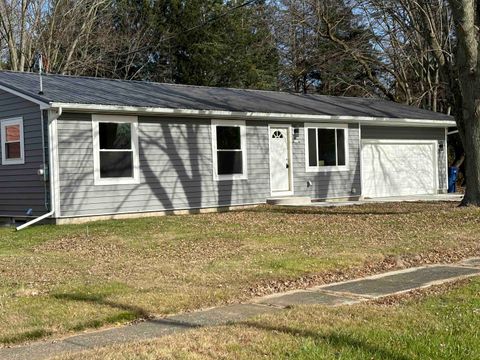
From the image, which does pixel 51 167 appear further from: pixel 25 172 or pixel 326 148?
pixel 326 148

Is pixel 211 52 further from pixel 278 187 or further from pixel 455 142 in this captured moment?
pixel 278 187

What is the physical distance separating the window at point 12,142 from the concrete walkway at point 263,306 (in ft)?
34.3

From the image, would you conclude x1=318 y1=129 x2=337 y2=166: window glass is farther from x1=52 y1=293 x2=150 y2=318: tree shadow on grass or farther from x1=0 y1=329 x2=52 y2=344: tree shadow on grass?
x1=0 y1=329 x2=52 y2=344: tree shadow on grass

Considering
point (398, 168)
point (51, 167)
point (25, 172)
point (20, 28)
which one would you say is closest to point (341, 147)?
point (398, 168)

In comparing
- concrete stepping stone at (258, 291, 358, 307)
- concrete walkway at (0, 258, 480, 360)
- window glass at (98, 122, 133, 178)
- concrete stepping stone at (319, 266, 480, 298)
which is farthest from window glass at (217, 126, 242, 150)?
concrete stepping stone at (258, 291, 358, 307)

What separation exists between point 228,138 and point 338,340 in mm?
13588

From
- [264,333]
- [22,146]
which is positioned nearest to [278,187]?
[22,146]

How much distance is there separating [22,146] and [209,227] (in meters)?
5.67

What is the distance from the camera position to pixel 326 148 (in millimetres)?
21172

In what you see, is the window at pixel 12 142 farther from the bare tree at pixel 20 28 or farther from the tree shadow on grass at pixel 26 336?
the bare tree at pixel 20 28

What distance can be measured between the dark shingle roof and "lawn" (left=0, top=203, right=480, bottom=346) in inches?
127

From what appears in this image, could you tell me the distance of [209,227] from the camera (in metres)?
13.6

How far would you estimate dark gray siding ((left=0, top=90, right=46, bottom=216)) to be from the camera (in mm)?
15500

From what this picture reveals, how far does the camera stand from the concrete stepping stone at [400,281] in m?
7.88
